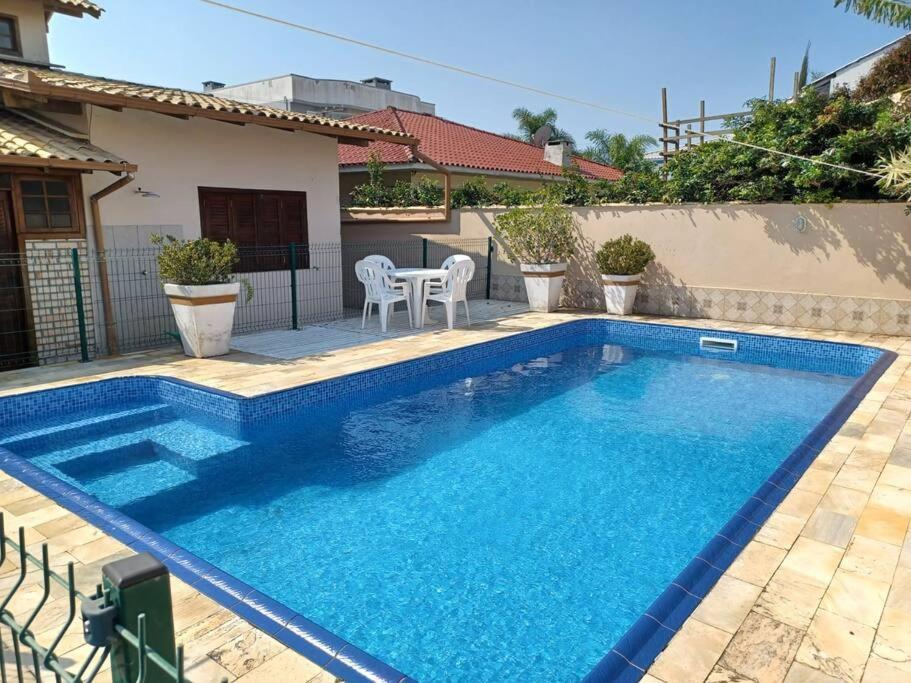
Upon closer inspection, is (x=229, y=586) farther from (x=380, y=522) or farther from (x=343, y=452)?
(x=343, y=452)

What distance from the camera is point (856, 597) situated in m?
3.20

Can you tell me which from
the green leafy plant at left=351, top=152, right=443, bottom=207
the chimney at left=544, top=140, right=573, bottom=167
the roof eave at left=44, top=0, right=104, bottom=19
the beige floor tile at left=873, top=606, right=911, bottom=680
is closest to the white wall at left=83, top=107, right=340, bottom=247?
the green leafy plant at left=351, top=152, right=443, bottom=207

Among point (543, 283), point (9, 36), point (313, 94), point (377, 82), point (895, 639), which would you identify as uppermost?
point (377, 82)

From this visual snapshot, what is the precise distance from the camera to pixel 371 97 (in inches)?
1213

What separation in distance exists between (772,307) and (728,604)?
9372 millimetres

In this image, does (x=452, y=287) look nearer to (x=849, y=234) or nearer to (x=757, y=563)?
(x=849, y=234)

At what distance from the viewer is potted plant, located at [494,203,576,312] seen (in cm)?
1246

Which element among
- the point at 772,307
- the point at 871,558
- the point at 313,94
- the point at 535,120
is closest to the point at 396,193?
the point at 772,307

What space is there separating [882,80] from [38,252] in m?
20.8

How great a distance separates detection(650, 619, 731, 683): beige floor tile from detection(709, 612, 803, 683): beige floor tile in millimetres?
41

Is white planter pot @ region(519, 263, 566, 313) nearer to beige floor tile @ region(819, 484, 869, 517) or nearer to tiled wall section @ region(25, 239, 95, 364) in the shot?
tiled wall section @ region(25, 239, 95, 364)

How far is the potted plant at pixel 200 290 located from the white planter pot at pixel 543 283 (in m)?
6.08

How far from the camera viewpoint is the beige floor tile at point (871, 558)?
3430mm

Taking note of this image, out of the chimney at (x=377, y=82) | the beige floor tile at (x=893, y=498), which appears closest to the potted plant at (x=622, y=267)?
the beige floor tile at (x=893, y=498)
